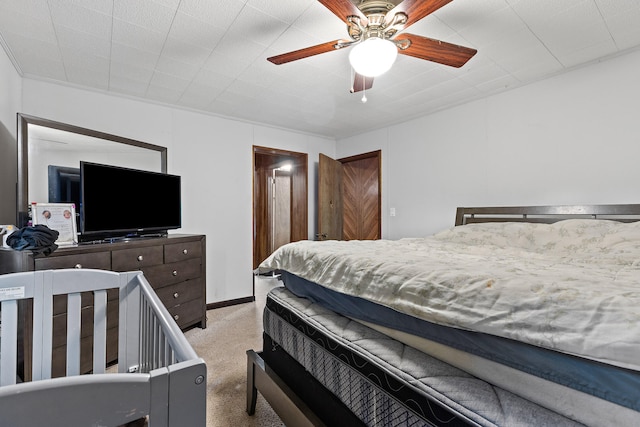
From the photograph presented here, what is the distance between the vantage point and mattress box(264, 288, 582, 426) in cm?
80

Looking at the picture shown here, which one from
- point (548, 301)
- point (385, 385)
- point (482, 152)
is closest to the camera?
point (548, 301)

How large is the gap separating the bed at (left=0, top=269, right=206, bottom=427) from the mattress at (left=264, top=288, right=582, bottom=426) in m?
0.67

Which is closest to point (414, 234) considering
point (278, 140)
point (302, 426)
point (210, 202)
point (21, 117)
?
point (278, 140)

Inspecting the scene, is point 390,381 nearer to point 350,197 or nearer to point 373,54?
point 373,54

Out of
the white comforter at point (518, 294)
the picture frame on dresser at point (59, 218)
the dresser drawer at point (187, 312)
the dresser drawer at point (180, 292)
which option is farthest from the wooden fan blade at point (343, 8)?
the dresser drawer at point (187, 312)

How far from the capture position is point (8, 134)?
2305 millimetres

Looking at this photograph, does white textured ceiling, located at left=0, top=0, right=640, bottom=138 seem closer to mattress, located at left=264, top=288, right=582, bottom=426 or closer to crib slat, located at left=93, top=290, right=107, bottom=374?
crib slat, located at left=93, top=290, right=107, bottom=374

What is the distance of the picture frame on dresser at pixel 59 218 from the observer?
6.86 ft

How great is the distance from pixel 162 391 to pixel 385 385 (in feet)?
2.52

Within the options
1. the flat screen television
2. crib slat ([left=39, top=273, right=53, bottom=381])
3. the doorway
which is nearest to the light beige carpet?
crib slat ([left=39, top=273, right=53, bottom=381])

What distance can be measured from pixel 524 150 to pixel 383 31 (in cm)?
202

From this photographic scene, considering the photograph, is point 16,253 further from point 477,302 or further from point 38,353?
point 477,302

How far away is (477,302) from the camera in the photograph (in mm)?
882

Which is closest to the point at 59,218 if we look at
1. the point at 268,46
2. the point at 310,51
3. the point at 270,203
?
the point at 268,46
